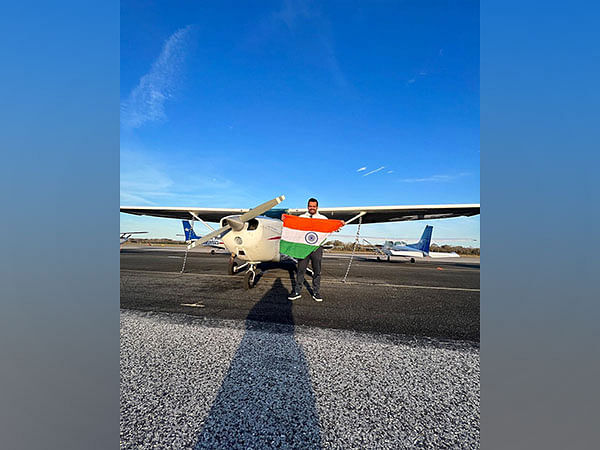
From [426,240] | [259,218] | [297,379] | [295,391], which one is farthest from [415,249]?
[295,391]

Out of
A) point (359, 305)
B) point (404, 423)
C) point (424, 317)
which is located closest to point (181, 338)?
point (404, 423)

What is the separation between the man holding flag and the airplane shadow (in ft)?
7.67

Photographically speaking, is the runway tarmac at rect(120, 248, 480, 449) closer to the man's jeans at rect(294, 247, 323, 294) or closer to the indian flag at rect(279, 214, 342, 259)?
the man's jeans at rect(294, 247, 323, 294)

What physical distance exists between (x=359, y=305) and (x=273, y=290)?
245 cm

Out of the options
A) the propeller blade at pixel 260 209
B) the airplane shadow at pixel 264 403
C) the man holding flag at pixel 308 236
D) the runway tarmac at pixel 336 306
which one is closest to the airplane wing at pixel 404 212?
the runway tarmac at pixel 336 306

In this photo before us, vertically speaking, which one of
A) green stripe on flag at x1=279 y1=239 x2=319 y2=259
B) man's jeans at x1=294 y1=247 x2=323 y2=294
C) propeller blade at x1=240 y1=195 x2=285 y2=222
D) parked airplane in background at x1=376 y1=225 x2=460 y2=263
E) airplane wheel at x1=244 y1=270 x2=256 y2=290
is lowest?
parked airplane in background at x1=376 y1=225 x2=460 y2=263

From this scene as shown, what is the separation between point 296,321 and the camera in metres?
3.90

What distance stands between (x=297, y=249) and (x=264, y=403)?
3.52 m

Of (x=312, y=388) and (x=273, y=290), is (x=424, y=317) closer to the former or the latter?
(x=312, y=388)

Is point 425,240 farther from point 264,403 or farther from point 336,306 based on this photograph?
point 264,403

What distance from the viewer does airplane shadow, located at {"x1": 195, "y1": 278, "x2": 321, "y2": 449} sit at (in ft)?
4.94

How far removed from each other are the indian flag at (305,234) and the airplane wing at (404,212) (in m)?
4.42

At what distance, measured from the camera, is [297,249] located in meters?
5.23

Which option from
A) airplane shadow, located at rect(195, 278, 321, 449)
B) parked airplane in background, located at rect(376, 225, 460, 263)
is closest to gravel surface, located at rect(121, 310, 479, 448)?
airplane shadow, located at rect(195, 278, 321, 449)
